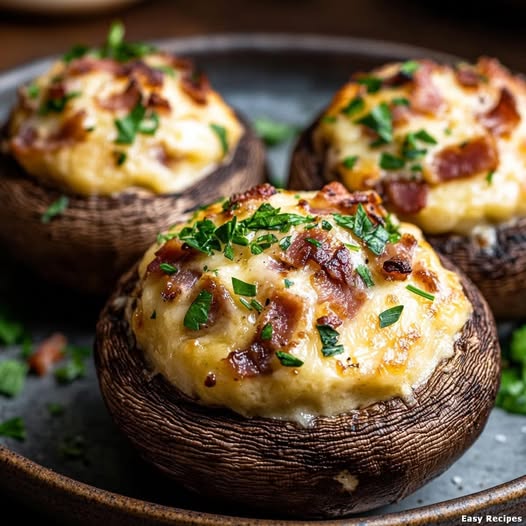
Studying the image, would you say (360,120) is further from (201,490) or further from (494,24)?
(494,24)

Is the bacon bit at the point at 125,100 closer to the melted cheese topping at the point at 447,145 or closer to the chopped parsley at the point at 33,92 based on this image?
the chopped parsley at the point at 33,92

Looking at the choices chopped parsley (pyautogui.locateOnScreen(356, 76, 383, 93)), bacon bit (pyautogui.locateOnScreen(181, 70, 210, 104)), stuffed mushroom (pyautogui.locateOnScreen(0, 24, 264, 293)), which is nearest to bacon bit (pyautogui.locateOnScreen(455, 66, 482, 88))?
chopped parsley (pyautogui.locateOnScreen(356, 76, 383, 93))

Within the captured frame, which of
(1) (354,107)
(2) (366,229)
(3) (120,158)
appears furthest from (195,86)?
(2) (366,229)

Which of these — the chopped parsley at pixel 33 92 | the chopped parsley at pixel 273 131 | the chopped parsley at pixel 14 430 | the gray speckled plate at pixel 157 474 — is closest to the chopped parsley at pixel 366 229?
the gray speckled plate at pixel 157 474

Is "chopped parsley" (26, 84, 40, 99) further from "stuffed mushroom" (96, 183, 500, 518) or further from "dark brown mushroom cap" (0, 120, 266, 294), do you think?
"stuffed mushroom" (96, 183, 500, 518)

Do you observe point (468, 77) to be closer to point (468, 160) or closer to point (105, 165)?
point (468, 160)

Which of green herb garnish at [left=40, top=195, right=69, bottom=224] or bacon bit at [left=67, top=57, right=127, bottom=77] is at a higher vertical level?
bacon bit at [left=67, top=57, right=127, bottom=77]
